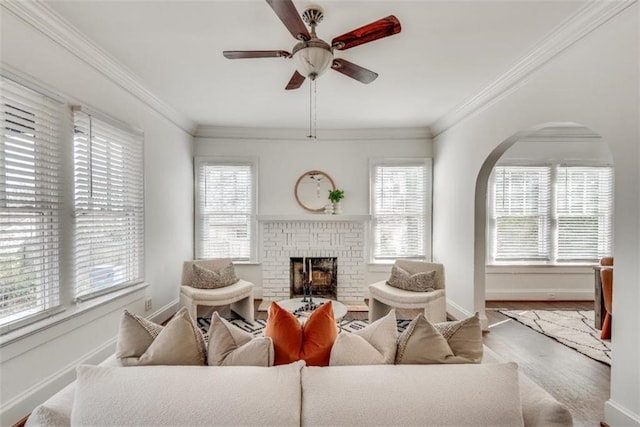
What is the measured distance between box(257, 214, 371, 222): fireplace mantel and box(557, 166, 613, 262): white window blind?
3.02 m

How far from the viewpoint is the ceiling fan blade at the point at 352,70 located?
88.4 inches

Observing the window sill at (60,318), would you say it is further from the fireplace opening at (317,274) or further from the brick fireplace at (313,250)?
the fireplace opening at (317,274)

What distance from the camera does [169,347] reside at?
147 cm

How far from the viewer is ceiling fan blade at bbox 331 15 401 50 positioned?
1.79 m

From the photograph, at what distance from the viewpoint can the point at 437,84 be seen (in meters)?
3.39

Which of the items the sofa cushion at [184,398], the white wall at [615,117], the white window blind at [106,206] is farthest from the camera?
the white window blind at [106,206]

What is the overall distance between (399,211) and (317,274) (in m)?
1.63

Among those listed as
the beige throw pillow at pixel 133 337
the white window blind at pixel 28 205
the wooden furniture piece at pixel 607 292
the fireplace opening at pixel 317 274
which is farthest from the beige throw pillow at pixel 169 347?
the wooden furniture piece at pixel 607 292

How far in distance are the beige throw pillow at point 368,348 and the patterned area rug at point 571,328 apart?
2.71m

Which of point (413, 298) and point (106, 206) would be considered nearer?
point (106, 206)

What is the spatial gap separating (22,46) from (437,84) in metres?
3.34

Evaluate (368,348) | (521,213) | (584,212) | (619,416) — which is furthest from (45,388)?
(584,212)

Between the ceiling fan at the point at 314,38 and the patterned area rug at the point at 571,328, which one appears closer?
the ceiling fan at the point at 314,38

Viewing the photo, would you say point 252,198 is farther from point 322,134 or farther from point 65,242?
point 65,242
